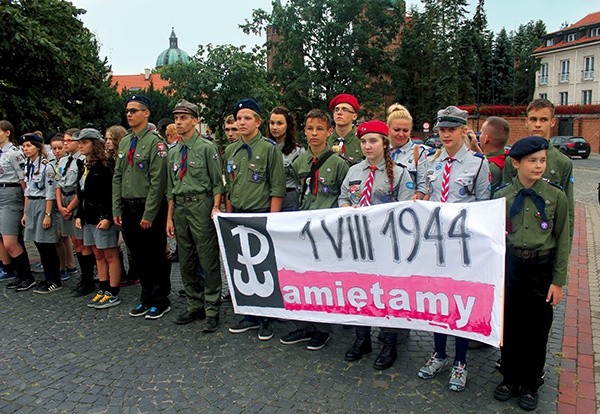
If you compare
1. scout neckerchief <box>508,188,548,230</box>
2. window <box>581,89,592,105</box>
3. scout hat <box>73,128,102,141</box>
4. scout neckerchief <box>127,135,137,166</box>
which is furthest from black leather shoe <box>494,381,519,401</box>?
window <box>581,89,592,105</box>

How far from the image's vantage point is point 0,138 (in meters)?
6.96

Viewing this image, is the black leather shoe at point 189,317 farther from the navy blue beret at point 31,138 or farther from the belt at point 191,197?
the navy blue beret at point 31,138

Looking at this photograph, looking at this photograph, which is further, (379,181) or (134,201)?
(134,201)

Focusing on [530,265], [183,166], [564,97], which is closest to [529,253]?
[530,265]

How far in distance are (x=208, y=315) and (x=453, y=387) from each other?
261cm

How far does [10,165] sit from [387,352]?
569 centimetres

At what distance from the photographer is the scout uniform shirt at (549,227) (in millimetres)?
3621

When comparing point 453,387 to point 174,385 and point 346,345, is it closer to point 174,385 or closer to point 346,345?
point 346,345

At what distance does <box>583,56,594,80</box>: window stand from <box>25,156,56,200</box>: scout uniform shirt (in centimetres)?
5981

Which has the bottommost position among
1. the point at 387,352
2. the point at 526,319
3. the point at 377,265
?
the point at 387,352

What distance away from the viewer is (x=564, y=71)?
5750 centimetres

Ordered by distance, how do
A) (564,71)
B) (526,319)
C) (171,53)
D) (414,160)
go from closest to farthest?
(526,319) → (414,160) → (564,71) → (171,53)

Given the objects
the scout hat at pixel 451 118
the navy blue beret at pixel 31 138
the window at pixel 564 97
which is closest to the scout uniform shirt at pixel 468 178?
the scout hat at pixel 451 118

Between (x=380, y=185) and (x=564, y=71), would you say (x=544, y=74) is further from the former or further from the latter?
(x=380, y=185)
